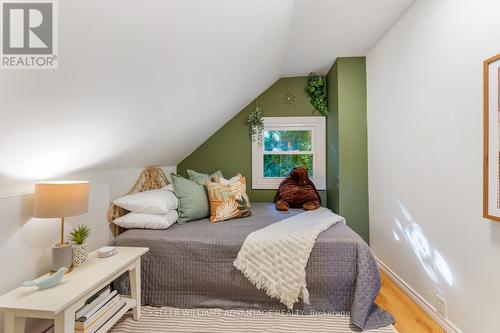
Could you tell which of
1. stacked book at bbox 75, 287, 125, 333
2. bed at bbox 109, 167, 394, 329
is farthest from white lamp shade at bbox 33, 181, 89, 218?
bed at bbox 109, 167, 394, 329

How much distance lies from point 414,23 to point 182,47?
6.03 feet

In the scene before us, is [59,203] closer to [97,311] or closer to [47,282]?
[47,282]

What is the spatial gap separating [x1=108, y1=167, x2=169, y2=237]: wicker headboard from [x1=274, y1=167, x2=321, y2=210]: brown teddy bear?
1.41m

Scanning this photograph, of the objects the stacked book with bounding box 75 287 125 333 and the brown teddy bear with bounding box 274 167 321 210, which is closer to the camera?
the stacked book with bounding box 75 287 125 333

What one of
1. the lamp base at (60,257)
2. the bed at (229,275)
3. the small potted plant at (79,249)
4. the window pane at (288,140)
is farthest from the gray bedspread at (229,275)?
the window pane at (288,140)

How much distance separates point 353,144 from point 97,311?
2.78 meters

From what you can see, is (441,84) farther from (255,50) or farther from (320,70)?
(320,70)

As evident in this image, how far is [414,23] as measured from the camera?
2000 mm

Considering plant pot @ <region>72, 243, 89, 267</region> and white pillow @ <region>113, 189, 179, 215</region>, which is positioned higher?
white pillow @ <region>113, 189, 179, 215</region>

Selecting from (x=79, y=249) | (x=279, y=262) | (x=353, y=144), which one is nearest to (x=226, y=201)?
(x=279, y=262)

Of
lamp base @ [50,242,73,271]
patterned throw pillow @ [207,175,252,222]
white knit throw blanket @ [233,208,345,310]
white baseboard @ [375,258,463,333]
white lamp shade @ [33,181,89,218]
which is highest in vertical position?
white lamp shade @ [33,181,89,218]

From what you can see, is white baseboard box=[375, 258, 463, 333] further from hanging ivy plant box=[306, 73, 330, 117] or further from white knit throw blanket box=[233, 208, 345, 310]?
hanging ivy plant box=[306, 73, 330, 117]

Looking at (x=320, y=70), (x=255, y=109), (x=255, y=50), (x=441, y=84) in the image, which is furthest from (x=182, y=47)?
(x=320, y=70)

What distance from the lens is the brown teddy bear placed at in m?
2.91
